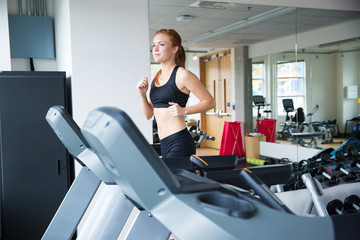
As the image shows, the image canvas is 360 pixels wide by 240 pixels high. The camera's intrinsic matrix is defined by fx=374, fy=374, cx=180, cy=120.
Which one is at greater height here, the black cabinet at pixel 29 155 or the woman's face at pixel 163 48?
the woman's face at pixel 163 48

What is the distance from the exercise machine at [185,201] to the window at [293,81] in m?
4.63

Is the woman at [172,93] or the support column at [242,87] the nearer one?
the woman at [172,93]

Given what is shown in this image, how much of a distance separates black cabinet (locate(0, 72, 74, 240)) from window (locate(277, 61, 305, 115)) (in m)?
3.31

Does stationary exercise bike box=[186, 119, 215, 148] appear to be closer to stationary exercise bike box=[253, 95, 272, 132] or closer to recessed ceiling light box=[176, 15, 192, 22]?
stationary exercise bike box=[253, 95, 272, 132]

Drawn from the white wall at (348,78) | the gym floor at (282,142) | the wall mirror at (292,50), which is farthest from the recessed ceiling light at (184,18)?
the white wall at (348,78)

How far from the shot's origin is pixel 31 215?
10.6 ft

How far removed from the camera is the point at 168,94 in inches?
87.7

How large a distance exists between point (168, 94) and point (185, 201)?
1461mm

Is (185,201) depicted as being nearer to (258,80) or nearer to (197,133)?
(197,133)

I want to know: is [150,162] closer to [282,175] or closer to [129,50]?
[282,175]

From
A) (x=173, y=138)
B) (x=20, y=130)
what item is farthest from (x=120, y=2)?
(x=173, y=138)

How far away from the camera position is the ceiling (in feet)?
13.5

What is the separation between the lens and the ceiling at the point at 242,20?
4109 mm

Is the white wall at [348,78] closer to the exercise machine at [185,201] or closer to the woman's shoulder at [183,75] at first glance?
the woman's shoulder at [183,75]
